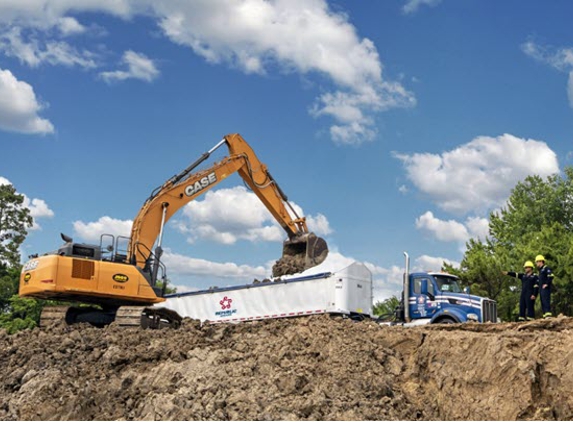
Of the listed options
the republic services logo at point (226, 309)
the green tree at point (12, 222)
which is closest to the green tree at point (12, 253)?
the green tree at point (12, 222)

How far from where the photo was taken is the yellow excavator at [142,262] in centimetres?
1838

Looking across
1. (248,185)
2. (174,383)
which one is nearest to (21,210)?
(248,185)

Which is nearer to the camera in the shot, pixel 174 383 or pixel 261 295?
pixel 174 383

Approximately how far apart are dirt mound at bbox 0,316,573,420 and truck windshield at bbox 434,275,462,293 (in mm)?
5672

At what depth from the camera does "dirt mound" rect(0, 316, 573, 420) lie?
447 inches

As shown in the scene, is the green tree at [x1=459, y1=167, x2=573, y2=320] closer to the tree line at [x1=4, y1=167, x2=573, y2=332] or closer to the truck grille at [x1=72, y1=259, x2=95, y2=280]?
the tree line at [x1=4, y1=167, x2=573, y2=332]

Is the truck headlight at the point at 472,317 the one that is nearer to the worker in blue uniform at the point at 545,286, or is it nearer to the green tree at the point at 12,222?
the worker in blue uniform at the point at 545,286

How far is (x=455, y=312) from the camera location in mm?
19953

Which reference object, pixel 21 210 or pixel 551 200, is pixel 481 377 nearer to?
pixel 551 200

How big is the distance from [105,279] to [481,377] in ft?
35.7

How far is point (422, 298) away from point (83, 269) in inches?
400

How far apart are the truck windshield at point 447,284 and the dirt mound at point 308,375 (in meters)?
5.67

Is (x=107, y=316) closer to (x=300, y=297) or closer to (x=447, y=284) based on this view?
(x=300, y=297)

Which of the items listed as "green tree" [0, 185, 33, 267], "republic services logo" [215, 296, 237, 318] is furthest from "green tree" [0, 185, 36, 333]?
"republic services logo" [215, 296, 237, 318]
